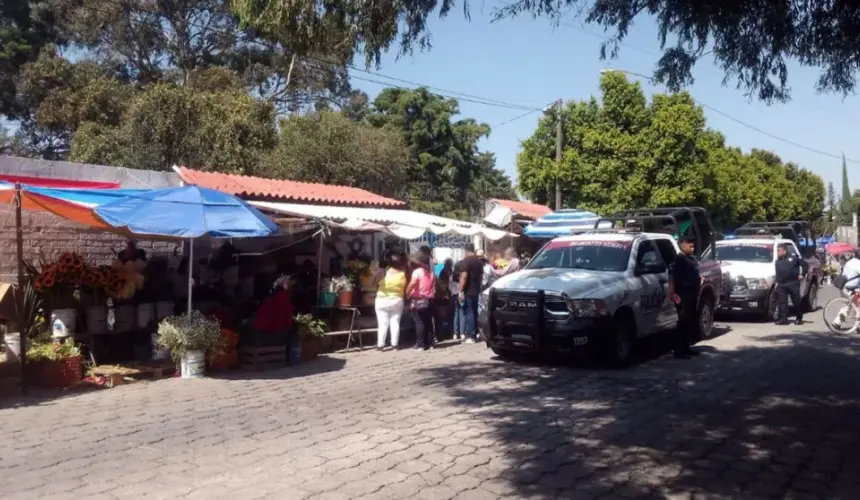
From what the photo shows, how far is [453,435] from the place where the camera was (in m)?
7.09

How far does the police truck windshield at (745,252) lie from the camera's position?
56.5ft

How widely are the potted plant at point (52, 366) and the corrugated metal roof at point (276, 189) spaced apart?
15.9ft

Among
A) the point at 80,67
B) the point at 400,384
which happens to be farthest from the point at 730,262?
the point at 80,67

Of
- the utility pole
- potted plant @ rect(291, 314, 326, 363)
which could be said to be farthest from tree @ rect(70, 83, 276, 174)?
potted plant @ rect(291, 314, 326, 363)

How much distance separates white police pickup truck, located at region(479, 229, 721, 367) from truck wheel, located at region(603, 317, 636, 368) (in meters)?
0.01

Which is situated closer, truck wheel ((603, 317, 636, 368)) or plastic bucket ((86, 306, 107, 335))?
plastic bucket ((86, 306, 107, 335))

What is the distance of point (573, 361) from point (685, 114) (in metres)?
16.7

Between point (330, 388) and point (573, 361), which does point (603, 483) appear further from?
point (573, 361)

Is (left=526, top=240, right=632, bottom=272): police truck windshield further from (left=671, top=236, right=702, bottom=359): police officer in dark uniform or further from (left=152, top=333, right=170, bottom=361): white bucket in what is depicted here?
(left=152, top=333, right=170, bottom=361): white bucket

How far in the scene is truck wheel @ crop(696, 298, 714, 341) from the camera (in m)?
13.6

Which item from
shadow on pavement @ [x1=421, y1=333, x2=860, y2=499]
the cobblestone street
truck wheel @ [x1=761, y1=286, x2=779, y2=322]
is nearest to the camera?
the cobblestone street

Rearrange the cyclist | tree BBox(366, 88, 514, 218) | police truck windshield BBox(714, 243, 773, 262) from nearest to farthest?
the cyclist, police truck windshield BBox(714, 243, 773, 262), tree BBox(366, 88, 514, 218)

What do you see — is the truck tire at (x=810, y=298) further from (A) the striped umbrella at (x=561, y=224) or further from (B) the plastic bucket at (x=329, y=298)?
(B) the plastic bucket at (x=329, y=298)

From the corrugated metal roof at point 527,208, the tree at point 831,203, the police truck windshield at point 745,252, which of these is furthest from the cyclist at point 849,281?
the tree at point 831,203
